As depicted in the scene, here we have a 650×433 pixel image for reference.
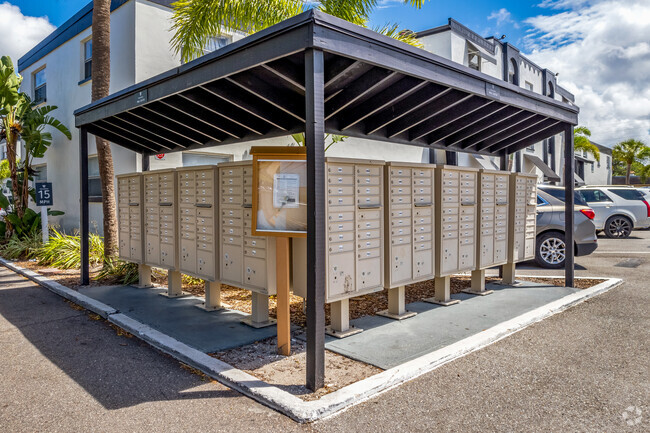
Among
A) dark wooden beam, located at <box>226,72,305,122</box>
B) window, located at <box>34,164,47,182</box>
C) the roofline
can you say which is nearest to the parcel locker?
dark wooden beam, located at <box>226,72,305,122</box>

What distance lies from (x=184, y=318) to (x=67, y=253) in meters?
5.61

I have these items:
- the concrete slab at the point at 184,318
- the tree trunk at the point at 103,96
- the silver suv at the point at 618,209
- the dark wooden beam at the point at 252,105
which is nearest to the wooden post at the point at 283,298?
the concrete slab at the point at 184,318

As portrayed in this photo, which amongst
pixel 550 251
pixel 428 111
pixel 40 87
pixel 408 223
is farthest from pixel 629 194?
pixel 40 87

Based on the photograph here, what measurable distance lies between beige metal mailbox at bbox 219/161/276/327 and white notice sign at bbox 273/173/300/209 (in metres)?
0.79

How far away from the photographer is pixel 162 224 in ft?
21.5

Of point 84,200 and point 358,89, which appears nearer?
point 358,89

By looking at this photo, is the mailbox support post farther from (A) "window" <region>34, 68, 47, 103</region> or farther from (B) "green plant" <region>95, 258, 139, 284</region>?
(A) "window" <region>34, 68, 47, 103</region>

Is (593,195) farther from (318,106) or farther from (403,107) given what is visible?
(318,106)

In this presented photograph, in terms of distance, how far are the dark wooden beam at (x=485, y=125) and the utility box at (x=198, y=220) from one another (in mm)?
3861

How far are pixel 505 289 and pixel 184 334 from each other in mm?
5037

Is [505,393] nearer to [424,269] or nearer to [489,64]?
[424,269]

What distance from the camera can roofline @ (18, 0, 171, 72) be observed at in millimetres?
11648

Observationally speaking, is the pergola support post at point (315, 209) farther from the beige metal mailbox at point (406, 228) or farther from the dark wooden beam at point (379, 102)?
the beige metal mailbox at point (406, 228)

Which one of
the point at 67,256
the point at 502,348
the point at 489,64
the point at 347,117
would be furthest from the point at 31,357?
the point at 489,64
